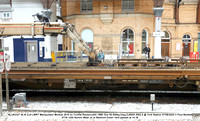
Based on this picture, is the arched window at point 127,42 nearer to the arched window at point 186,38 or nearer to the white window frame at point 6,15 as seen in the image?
the arched window at point 186,38

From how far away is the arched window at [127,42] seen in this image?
19328mm

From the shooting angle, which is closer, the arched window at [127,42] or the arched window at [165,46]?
the arched window at [127,42]

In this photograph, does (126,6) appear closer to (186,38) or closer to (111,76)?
(186,38)

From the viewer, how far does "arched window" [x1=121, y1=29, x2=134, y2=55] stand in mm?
19328

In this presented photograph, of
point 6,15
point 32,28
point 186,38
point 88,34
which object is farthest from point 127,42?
point 32,28

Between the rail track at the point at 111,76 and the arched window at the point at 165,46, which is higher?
the arched window at the point at 165,46

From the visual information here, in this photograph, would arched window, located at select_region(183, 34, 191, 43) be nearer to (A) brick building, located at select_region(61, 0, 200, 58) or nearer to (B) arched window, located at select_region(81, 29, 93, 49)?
(A) brick building, located at select_region(61, 0, 200, 58)

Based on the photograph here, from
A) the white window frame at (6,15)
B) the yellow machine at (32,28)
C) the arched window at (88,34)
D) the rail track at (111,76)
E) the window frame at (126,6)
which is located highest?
the window frame at (126,6)

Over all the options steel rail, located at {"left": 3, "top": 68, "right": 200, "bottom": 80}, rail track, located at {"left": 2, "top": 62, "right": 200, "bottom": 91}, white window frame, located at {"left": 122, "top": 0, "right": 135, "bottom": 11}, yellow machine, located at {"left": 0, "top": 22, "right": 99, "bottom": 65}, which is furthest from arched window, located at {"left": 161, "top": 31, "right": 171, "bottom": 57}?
yellow machine, located at {"left": 0, "top": 22, "right": 99, "bottom": 65}

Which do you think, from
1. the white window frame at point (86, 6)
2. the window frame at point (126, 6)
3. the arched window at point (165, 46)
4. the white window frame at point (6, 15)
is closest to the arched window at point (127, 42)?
the window frame at point (126, 6)

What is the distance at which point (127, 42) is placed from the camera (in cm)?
1958

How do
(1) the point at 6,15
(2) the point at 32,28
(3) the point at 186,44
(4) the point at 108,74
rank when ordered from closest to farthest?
(4) the point at 108,74, (2) the point at 32,28, (1) the point at 6,15, (3) the point at 186,44

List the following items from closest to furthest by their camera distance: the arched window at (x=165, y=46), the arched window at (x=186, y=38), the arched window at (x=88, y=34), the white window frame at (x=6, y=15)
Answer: the white window frame at (x=6, y=15)
the arched window at (x=88, y=34)
the arched window at (x=165, y=46)
the arched window at (x=186, y=38)

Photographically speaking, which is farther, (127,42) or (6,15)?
(127,42)
